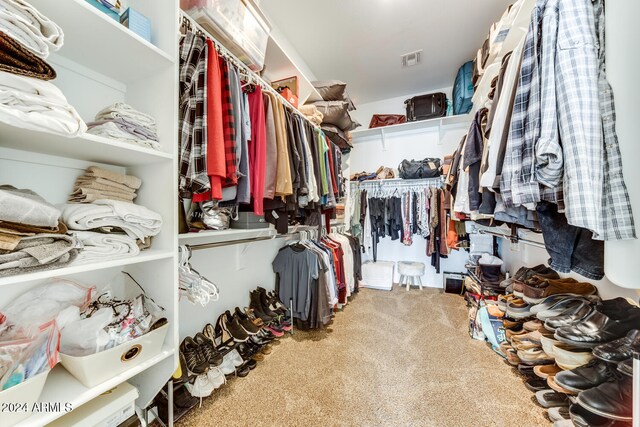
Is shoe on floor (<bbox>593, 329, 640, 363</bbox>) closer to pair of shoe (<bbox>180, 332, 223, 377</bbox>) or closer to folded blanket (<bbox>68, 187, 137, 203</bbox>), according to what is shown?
pair of shoe (<bbox>180, 332, 223, 377</bbox>)

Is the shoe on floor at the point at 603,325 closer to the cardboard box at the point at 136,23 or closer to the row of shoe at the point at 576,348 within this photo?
the row of shoe at the point at 576,348

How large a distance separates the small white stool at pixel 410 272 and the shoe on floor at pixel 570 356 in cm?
202

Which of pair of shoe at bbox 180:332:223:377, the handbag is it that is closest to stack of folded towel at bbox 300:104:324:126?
the handbag

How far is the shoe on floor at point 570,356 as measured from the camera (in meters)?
1.06

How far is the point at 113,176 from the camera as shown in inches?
35.6

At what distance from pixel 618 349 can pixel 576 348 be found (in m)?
0.21

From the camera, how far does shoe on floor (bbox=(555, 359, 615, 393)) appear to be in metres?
0.98

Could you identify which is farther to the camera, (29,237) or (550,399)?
(550,399)

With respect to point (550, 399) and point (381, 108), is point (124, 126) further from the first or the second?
point (381, 108)

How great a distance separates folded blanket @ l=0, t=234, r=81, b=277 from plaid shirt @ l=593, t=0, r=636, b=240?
4.80ft

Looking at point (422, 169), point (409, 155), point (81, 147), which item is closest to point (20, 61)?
point (81, 147)

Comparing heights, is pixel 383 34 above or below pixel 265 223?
above

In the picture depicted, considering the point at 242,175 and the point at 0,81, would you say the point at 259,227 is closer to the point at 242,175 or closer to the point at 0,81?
the point at 242,175

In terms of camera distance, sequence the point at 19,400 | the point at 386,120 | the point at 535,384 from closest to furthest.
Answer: the point at 19,400 < the point at 535,384 < the point at 386,120
